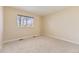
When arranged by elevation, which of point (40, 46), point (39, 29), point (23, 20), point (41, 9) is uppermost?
point (41, 9)

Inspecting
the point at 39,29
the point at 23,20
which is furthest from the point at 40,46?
the point at 23,20

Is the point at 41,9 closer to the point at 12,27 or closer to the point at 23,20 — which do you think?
the point at 23,20

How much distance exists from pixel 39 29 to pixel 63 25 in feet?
1.42

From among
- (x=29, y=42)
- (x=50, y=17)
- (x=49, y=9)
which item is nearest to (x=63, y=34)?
(x=50, y=17)

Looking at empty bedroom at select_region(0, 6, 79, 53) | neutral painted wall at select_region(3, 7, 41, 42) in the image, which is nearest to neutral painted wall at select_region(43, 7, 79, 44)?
empty bedroom at select_region(0, 6, 79, 53)

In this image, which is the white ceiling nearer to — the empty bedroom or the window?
the empty bedroom

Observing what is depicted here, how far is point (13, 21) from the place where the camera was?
1491 millimetres

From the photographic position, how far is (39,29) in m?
1.65

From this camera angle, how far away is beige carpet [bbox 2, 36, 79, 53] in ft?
4.89

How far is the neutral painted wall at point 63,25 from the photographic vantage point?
5.17 ft

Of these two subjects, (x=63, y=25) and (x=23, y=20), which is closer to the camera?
(x=23, y=20)

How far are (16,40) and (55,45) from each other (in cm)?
68
